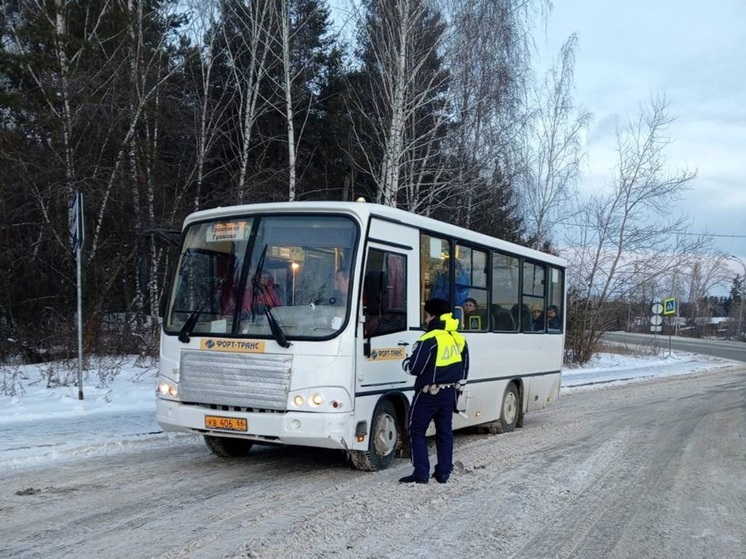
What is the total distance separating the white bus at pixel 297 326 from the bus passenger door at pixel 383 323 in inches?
0.6

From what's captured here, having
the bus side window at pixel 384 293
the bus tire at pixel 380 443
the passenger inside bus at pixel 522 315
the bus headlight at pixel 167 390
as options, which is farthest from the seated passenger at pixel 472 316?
the bus headlight at pixel 167 390

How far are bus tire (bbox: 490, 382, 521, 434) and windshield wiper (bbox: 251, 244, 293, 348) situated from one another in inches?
200

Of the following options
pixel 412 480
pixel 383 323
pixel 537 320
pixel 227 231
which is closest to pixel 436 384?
pixel 383 323

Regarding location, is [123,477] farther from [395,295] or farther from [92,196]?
[92,196]

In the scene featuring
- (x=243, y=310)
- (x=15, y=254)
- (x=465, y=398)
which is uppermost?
(x=15, y=254)

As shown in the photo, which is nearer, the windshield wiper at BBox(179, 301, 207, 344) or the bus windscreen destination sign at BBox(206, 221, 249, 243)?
the windshield wiper at BBox(179, 301, 207, 344)

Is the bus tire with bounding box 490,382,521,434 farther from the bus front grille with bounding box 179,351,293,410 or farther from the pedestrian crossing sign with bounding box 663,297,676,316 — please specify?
the pedestrian crossing sign with bounding box 663,297,676,316

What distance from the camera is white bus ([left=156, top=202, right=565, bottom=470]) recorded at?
7.38 meters

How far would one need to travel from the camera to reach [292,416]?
7336 mm

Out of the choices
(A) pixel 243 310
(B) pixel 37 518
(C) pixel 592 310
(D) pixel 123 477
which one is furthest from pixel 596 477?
(C) pixel 592 310

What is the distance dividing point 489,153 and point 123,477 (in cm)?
1922

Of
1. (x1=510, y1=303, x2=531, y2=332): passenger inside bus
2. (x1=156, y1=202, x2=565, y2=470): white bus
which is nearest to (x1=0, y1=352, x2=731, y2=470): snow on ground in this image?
(x1=156, y1=202, x2=565, y2=470): white bus

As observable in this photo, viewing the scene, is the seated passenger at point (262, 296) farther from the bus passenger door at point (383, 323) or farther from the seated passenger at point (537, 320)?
the seated passenger at point (537, 320)

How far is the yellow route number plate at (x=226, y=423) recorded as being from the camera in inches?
294
